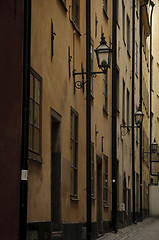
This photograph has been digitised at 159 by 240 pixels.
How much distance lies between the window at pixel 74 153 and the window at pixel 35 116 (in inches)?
137

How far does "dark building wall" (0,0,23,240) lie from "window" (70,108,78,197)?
497 centimetres

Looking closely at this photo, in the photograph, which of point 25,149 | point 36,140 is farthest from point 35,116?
point 25,149

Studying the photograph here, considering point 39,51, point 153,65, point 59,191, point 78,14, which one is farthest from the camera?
point 153,65

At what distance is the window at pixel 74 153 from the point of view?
1434 cm

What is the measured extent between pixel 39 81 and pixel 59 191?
2.65m

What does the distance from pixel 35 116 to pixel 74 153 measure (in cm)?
428

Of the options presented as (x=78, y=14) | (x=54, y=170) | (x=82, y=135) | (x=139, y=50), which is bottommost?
(x=54, y=170)

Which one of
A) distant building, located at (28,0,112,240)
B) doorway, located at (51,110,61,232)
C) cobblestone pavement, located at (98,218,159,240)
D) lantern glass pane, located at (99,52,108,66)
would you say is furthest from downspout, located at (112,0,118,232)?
doorway, located at (51,110,61,232)

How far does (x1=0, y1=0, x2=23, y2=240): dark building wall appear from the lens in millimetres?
8867

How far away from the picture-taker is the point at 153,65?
47.6 metres

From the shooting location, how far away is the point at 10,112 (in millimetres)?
9234

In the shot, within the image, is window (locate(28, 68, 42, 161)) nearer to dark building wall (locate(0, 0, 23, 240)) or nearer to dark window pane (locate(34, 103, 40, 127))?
dark window pane (locate(34, 103, 40, 127))

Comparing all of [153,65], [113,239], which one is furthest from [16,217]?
[153,65]

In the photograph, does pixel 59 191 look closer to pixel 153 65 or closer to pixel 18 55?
pixel 18 55
